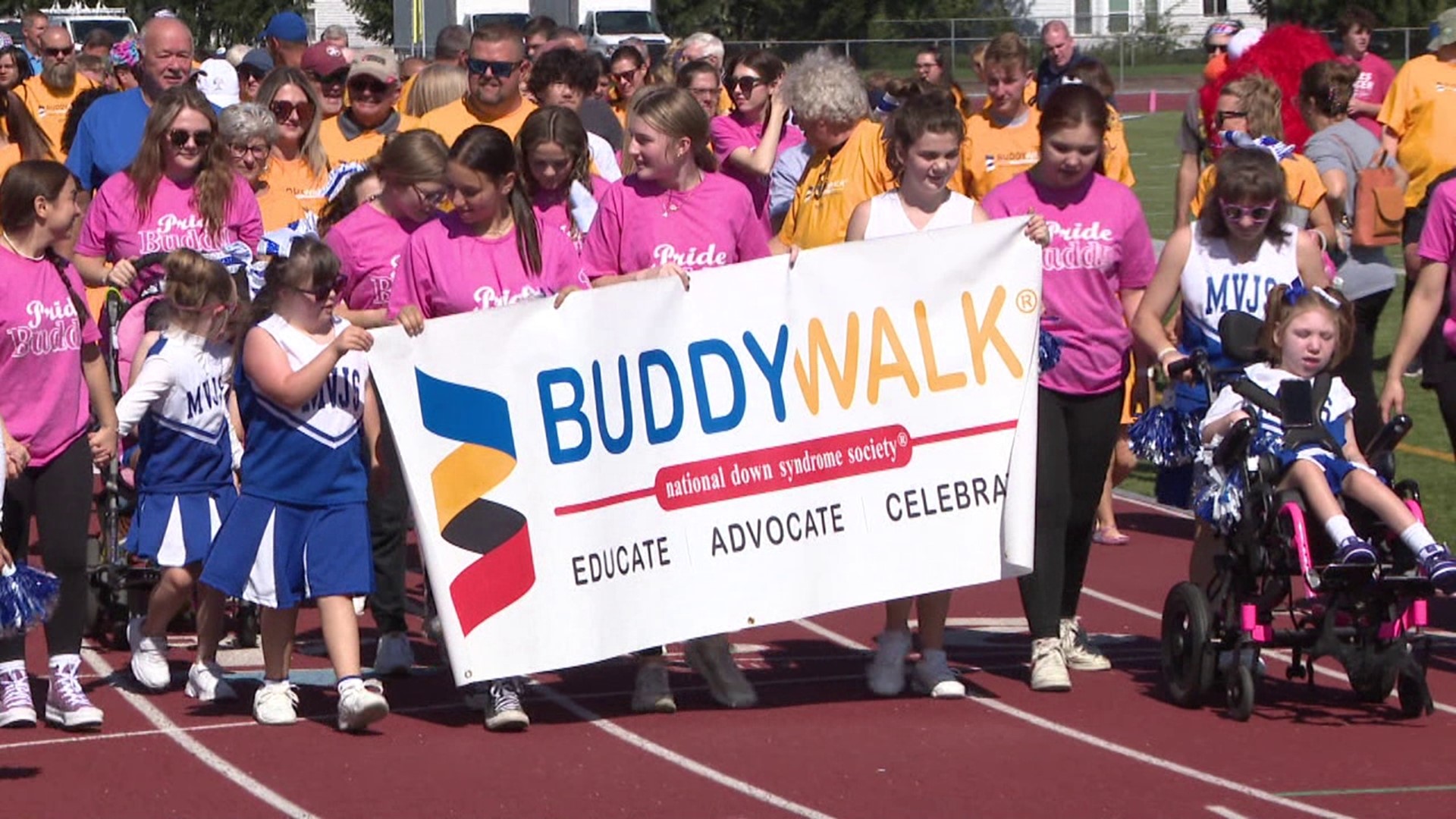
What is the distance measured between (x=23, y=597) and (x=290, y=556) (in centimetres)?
89

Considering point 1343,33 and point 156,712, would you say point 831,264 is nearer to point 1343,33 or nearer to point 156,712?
point 156,712

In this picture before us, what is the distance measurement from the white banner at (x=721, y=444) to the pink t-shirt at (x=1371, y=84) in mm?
6462

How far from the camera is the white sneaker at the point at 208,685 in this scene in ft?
28.6

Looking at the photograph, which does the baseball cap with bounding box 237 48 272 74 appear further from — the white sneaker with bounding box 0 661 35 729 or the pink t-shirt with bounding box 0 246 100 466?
the white sneaker with bounding box 0 661 35 729

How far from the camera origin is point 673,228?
28.2ft

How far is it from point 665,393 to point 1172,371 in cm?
163

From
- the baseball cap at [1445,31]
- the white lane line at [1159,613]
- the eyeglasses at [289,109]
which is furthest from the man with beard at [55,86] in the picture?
the baseball cap at [1445,31]

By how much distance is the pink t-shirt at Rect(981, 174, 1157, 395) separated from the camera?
8773 millimetres

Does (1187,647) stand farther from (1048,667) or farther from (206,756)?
(206,756)

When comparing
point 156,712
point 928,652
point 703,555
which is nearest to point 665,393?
point 703,555

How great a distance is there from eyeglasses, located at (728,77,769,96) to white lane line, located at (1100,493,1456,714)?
278 centimetres

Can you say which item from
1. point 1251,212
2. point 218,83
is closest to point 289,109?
point 218,83

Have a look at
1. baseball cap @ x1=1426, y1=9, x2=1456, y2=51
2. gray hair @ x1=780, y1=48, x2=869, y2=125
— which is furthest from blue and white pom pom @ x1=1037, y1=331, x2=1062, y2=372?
baseball cap @ x1=1426, y1=9, x2=1456, y2=51

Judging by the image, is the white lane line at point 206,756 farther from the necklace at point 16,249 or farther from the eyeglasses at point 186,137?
the eyeglasses at point 186,137
